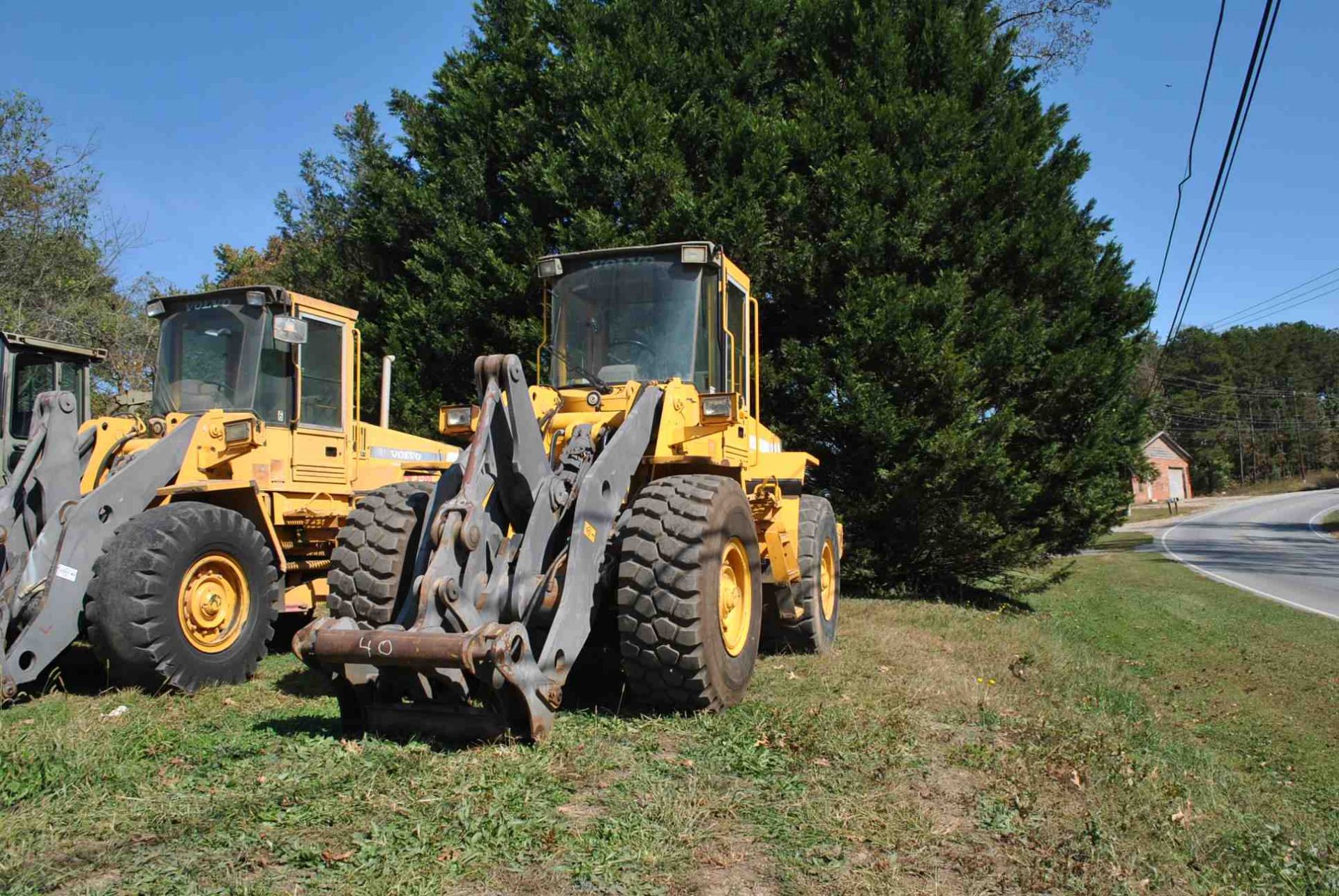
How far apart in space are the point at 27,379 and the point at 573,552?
23.6 feet

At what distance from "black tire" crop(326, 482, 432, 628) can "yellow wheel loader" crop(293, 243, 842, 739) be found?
11 mm

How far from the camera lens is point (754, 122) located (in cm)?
1348

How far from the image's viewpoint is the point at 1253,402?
98250 mm

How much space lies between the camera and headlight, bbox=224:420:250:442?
768 cm

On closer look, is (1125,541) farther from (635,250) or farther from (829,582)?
(635,250)

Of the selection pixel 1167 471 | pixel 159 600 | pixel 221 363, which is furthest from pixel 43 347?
pixel 1167 471

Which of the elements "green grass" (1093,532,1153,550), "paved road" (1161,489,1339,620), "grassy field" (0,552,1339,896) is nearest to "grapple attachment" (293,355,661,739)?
"grassy field" (0,552,1339,896)

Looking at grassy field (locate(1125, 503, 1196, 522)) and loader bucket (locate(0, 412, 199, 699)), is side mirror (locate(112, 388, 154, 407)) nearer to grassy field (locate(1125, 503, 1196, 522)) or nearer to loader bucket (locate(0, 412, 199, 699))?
loader bucket (locate(0, 412, 199, 699))

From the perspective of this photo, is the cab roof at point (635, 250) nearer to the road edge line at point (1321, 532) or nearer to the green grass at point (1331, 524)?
the road edge line at point (1321, 532)

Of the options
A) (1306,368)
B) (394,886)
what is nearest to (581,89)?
(394,886)

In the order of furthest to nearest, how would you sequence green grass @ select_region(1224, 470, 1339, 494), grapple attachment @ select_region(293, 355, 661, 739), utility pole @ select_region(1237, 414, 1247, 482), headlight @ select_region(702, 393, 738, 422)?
utility pole @ select_region(1237, 414, 1247, 482) < green grass @ select_region(1224, 470, 1339, 494) < headlight @ select_region(702, 393, 738, 422) < grapple attachment @ select_region(293, 355, 661, 739)

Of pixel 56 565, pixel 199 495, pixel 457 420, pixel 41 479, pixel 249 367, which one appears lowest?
pixel 56 565

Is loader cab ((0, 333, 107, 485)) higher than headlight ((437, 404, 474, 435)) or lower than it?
higher

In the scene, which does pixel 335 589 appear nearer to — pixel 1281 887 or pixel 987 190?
pixel 1281 887
